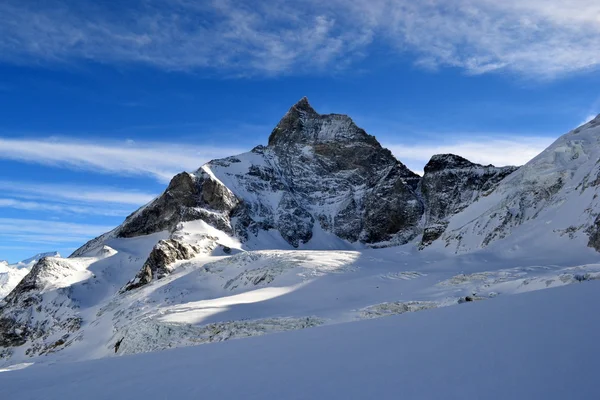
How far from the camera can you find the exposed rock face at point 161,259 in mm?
59156

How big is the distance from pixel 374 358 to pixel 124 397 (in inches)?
134

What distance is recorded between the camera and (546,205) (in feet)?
154

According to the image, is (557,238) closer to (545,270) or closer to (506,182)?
(545,270)

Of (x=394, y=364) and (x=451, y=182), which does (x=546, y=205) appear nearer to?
(x=451, y=182)

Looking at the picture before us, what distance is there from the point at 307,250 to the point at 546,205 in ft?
105

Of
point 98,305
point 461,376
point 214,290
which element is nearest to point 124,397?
point 461,376

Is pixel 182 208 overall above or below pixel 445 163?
below

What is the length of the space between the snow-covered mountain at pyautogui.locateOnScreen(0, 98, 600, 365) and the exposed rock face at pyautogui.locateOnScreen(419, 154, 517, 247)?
0.29 m

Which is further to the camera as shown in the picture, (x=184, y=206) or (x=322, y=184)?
(x=322, y=184)

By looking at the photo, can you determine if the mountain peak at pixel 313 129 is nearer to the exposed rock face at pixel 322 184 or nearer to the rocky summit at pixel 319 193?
the exposed rock face at pixel 322 184

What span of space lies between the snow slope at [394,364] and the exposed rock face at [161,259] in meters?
52.2

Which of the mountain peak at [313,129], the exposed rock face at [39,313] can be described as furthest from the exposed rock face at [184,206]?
the mountain peak at [313,129]

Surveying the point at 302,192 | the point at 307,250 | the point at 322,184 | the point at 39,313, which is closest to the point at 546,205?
the point at 307,250

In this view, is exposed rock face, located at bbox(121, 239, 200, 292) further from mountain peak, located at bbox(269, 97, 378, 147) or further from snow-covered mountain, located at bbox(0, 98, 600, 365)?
mountain peak, located at bbox(269, 97, 378, 147)
